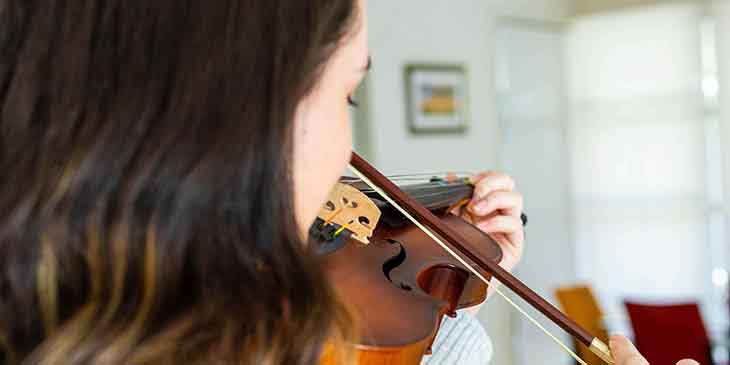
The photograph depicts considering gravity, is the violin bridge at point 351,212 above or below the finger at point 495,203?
above

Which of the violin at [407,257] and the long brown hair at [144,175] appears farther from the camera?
the violin at [407,257]

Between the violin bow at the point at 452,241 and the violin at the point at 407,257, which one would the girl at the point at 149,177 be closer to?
the violin at the point at 407,257

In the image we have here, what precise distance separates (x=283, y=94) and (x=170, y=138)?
7 centimetres

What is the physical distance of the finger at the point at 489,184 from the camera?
1.23m

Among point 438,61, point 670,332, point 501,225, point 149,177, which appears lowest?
point 670,332

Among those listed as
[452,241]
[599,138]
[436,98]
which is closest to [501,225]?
[452,241]

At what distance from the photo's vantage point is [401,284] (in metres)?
0.89

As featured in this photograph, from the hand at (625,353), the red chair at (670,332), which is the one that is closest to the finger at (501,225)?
the hand at (625,353)

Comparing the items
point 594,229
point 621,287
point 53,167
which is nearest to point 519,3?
point 594,229

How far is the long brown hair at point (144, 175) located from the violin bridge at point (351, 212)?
1.38ft

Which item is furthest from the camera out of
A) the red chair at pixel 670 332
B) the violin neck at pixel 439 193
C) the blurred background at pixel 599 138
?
the blurred background at pixel 599 138

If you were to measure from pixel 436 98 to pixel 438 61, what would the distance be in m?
0.17

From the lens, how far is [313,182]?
1.87ft

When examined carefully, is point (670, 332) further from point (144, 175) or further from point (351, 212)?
point (144, 175)
